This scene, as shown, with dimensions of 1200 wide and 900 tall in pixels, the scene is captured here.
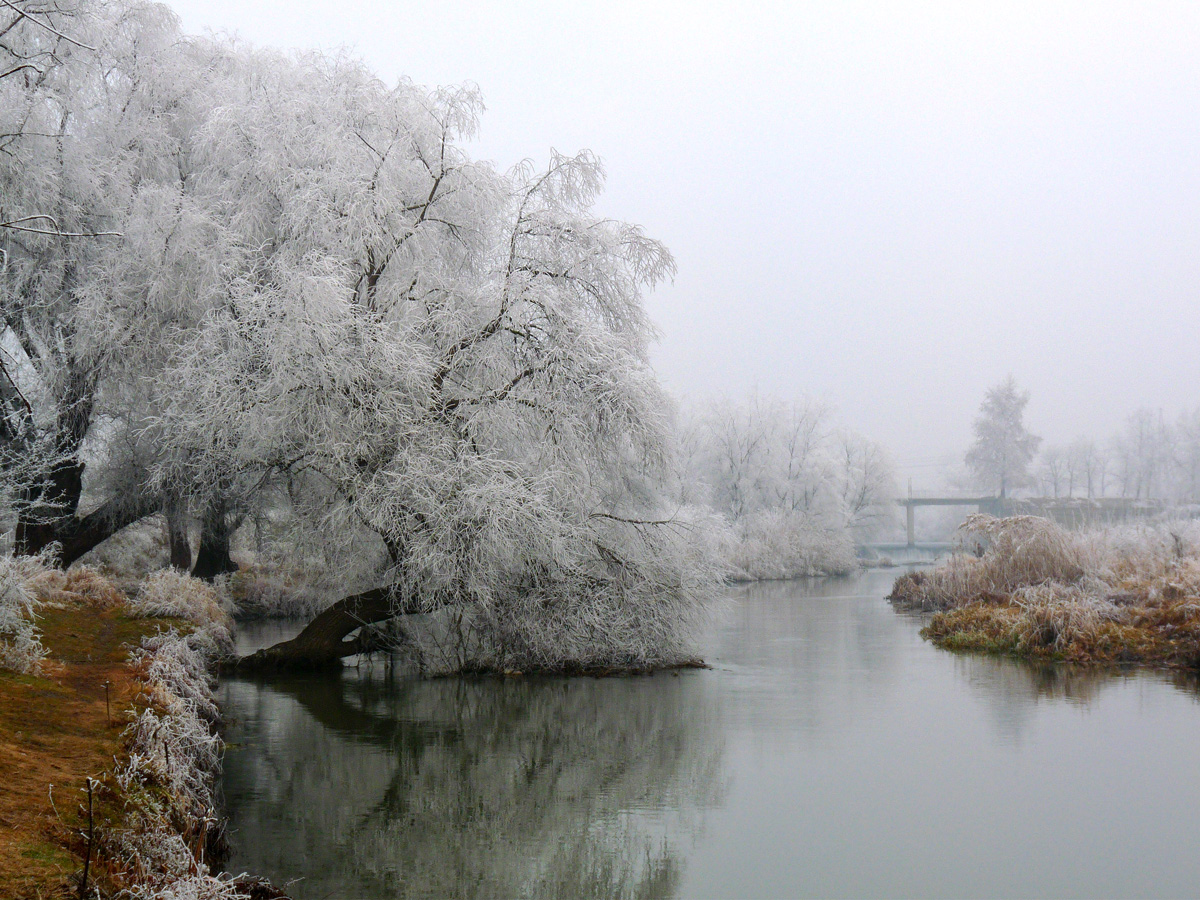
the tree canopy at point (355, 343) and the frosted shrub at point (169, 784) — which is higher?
the tree canopy at point (355, 343)

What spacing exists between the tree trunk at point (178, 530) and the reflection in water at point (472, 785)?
14.5ft

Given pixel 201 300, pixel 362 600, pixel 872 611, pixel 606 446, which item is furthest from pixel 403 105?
pixel 872 611

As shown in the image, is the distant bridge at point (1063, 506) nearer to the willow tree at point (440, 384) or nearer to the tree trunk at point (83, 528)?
the willow tree at point (440, 384)

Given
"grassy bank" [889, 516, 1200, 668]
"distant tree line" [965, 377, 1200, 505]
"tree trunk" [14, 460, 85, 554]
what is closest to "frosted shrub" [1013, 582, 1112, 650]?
"grassy bank" [889, 516, 1200, 668]

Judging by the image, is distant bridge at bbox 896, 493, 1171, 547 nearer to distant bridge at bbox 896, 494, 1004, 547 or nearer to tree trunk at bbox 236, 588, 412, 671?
distant bridge at bbox 896, 494, 1004, 547

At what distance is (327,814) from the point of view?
7.54 m

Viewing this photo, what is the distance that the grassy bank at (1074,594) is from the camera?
1436 centimetres

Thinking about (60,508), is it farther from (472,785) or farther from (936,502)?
(936,502)

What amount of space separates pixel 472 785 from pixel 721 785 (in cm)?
199

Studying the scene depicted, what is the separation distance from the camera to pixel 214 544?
19.5 meters

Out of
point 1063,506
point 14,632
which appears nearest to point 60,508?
point 14,632

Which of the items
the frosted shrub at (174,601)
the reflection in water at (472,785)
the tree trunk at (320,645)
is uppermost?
the frosted shrub at (174,601)

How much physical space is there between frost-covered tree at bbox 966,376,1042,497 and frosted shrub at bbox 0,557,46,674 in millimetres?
67936

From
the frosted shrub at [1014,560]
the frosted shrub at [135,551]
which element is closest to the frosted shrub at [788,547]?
the frosted shrub at [1014,560]
